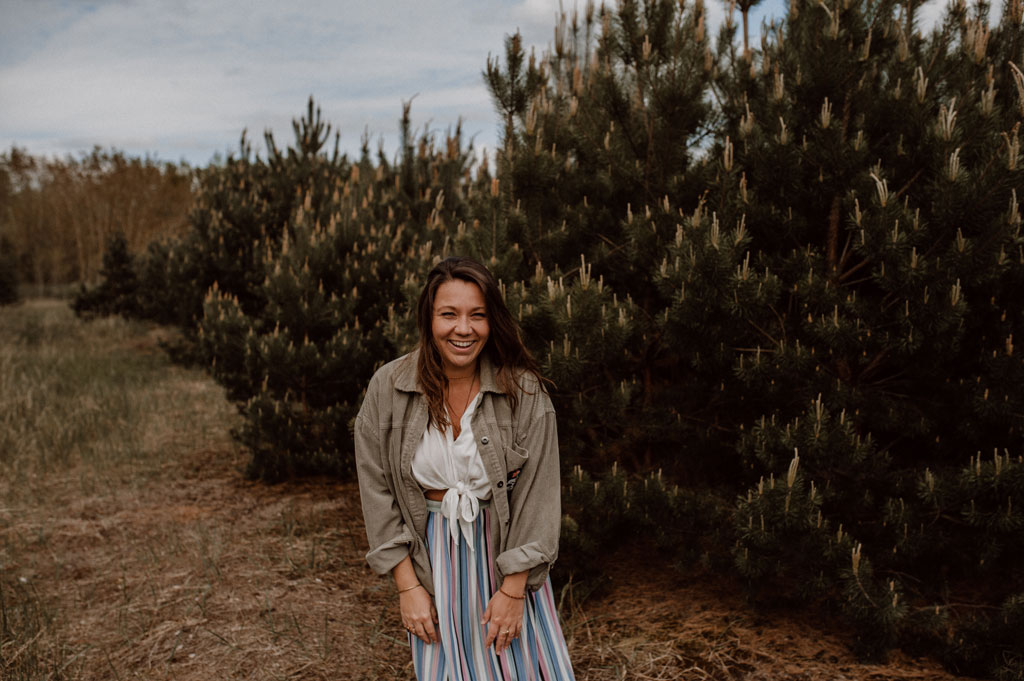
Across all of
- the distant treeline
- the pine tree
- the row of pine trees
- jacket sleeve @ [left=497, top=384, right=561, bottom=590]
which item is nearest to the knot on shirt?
jacket sleeve @ [left=497, top=384, right=561, bottom=590]

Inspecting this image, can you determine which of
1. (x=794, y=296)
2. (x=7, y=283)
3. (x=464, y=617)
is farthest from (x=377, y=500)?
(x=7, y=283)

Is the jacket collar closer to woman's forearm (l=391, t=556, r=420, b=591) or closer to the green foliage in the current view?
woman's forearm (l=391, t=556, r=420, b=591)

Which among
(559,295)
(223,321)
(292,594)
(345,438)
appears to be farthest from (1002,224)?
(223,321)

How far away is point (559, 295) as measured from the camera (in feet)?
10.2

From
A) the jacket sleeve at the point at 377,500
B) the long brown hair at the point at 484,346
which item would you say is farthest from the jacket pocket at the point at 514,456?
the jacket sleeve at the point at 377,500

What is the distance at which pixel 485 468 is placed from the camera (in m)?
2.02

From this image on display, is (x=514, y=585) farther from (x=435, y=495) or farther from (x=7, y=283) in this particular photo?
(x=7, y=283)

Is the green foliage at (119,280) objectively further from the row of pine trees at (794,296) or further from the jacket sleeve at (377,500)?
the jacket sleeve at (377,500)

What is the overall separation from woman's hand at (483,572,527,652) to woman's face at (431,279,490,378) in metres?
0.64

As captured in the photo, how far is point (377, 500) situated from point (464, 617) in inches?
17.7

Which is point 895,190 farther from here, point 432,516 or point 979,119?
point 432,516

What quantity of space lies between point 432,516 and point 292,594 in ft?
8.10

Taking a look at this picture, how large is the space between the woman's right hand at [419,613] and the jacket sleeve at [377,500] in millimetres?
114

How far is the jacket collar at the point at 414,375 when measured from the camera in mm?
2033
